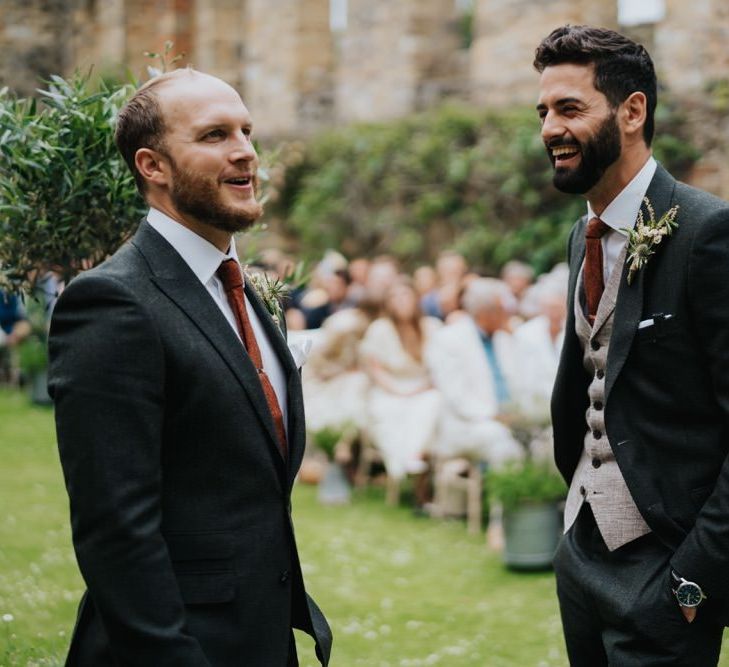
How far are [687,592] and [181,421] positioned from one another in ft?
4.46

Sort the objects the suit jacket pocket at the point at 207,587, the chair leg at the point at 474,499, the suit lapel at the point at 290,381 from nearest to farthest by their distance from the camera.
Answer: the suit jacket pocket at the point at 207,587
the suit lapel at the point at 290,381
the chair leg at the point at 474,499

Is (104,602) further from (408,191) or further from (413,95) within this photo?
(413,95)

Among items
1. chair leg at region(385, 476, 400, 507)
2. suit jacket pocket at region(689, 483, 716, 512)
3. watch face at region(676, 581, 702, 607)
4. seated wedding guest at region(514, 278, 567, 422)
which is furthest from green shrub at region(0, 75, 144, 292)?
chair leg at region(385, 476, 400, 507)

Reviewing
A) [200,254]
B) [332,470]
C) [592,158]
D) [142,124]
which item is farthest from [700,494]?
[332,470]

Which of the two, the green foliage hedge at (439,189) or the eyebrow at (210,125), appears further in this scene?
the green foliage hedge at (439,189)

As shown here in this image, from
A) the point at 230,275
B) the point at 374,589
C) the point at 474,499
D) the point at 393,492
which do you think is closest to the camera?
the point at 230,275

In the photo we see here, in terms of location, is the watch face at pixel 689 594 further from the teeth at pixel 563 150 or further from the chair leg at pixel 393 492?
the chair leg at pixel 393 492

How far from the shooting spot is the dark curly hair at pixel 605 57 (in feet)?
10.1

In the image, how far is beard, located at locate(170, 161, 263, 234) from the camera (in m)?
2.62

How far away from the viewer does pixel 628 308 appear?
10.2 ft

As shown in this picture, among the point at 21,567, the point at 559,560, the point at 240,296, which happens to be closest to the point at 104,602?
the point at 240,296

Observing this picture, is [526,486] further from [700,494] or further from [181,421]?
[181,421]

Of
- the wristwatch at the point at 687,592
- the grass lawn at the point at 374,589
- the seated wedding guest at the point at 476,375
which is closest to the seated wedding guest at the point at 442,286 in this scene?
the seated wedding guest at the point at 476,375

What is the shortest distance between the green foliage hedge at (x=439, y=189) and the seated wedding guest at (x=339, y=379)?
3453mm
